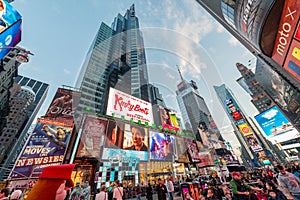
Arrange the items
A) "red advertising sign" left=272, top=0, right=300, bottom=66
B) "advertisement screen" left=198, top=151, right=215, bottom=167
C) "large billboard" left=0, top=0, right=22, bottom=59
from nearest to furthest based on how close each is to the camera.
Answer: "red advertising sign" left=272, top=0, right=300, bottom=66, "large billboard" left=0, top=0, right=22, bottom=59, "advertisement screen" left=198, top=151, right=215, bottom=167

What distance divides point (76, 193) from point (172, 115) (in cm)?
2467

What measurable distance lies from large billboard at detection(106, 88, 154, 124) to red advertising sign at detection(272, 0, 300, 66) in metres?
16.6

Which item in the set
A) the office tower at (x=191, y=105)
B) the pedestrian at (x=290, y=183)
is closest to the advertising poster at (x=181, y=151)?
the pedestrian at (x=290, y=183)

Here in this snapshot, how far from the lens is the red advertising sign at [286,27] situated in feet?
19.0

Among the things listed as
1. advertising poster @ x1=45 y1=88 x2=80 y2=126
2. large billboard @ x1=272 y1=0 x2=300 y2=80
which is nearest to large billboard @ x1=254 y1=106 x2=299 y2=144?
large billboard @ x1=272 y1=0 x2=300 y2=80

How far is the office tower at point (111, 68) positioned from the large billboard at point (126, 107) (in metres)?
12.3

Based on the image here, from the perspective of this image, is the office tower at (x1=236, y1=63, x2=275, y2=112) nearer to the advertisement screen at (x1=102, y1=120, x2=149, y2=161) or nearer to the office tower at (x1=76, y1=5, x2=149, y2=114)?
the office tower at (x1=76, y1=5, x2=149, y2=114)

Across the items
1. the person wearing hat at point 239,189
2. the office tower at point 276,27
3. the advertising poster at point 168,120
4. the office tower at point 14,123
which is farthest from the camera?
the office tower at point 14,123

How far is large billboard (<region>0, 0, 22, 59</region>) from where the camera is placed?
387 inches

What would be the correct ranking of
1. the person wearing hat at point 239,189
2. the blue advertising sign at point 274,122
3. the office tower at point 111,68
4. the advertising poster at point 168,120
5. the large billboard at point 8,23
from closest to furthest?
the person wearing hat at point 239,189
the large billboard at point 8,23
the blue advertising sign at point 274,122
the advertising poster at point 168,120
the office tower at point 111,68

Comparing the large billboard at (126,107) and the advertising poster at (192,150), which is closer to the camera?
the large billboard at (126,107)

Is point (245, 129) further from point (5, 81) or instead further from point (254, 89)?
point (5, 81)

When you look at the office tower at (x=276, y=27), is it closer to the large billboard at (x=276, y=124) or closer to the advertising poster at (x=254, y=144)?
the large billboard at (x=276, y=124)

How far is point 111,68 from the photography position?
148 ft
